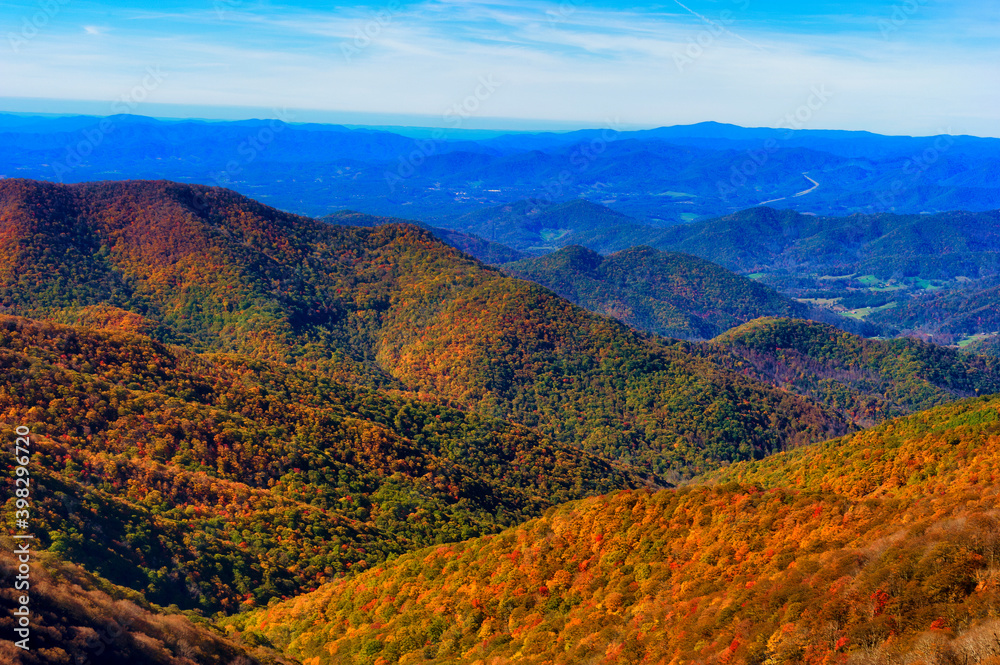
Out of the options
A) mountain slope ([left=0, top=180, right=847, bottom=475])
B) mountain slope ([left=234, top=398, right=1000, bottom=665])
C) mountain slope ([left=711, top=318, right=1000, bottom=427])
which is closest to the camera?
mountain slope ([left=234, top=398, right=1000, bottom=665])

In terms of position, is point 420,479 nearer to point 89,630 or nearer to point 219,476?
point 219,476

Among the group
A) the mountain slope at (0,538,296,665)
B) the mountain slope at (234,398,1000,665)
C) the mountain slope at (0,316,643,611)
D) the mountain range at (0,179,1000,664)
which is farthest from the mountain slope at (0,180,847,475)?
the mountain slope at (0,538,296,665)

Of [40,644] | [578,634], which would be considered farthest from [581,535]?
[40,644]

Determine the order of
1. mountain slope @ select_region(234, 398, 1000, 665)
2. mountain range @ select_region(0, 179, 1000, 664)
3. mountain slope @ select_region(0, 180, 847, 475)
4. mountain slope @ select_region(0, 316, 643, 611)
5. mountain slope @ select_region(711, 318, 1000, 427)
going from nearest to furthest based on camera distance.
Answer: mountain slope @ select_region(234, 398, 1000, 665), mountain range @ select_region(0, 179, 1000, 664), mountain slope @ select_region(0, 316, 643, 611), mountain slope @ select_region(0, 180, 847, 475), mountain slope @ select_region(711, 318, 1000, 427)

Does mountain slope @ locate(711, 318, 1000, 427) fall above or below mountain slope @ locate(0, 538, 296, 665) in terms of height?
below

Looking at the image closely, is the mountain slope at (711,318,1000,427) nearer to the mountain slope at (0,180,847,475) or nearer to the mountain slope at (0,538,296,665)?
the mountain slope at (0,180,847,475)

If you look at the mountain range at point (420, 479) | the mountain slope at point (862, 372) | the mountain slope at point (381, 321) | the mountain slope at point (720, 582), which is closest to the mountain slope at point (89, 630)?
the mountain range at point (420, 479)

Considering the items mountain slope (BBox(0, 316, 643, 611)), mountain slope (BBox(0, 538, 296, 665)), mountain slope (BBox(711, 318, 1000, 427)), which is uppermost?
mountain slope (BBox(0, 538, 296, 665))
